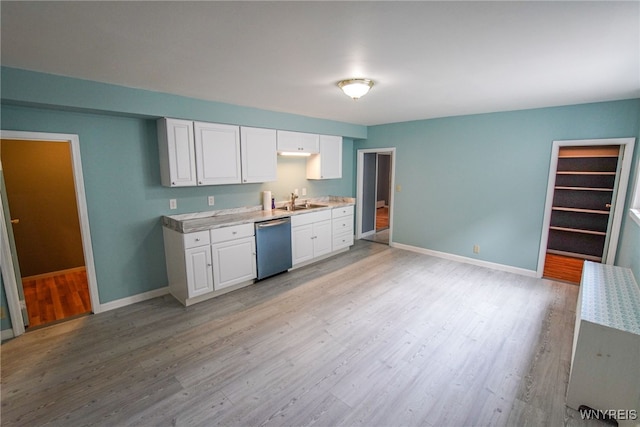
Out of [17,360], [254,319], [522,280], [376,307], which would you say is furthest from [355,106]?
[17,360]

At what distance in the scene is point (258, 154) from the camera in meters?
4.05

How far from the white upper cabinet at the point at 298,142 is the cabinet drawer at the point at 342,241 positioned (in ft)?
5.16

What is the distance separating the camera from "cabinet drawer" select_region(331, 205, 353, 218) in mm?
5030

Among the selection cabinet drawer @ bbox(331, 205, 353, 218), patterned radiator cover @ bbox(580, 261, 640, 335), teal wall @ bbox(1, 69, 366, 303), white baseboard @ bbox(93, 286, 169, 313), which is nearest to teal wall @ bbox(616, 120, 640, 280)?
patterned radiator cover @ bbox(580, 261, 640, 335)

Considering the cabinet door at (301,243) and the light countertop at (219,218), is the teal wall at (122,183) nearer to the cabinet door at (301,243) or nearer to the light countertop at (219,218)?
the light countertop at (219,218)

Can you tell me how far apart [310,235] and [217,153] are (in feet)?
6.15

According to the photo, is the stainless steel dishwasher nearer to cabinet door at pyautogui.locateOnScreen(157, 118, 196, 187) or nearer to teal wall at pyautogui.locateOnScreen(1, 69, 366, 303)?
teal wall at pyautogui.locateOnScreen(1, 69, 366, 303)

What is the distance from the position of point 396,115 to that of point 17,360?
5.14 metres

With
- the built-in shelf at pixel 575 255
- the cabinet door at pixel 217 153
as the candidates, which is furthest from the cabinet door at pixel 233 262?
the built-in shelf at pixel 575 255

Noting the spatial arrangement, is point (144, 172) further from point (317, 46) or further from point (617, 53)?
point (617, 53)

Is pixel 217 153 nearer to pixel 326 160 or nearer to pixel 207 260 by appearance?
pixel 207 260

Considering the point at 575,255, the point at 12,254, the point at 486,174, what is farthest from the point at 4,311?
the point at 575,255

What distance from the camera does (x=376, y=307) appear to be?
329 cm

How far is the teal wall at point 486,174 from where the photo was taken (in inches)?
143
